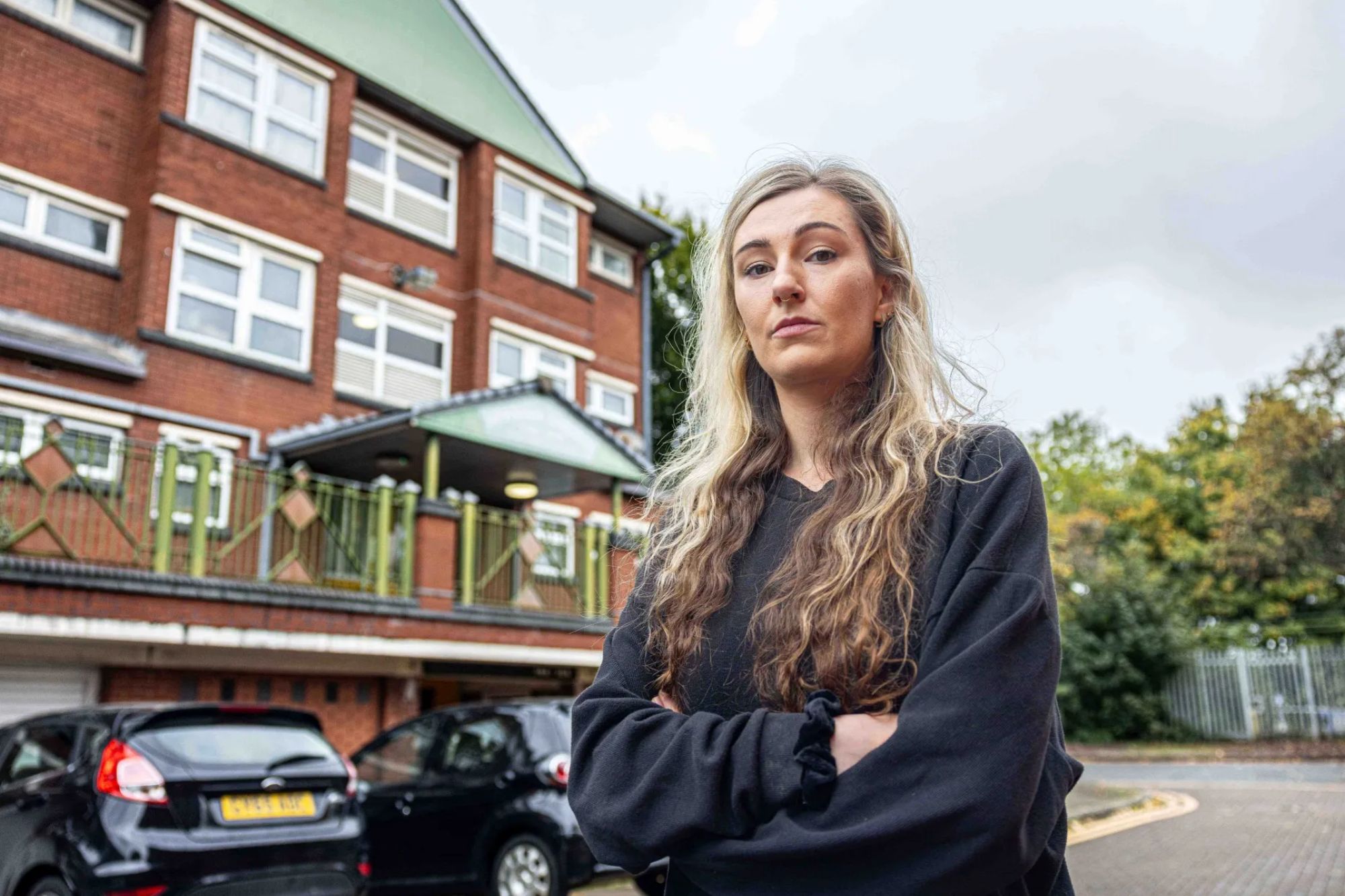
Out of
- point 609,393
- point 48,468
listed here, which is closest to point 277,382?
point 48,468

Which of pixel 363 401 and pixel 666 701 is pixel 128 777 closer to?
pixel 666 701

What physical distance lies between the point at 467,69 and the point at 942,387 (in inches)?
802

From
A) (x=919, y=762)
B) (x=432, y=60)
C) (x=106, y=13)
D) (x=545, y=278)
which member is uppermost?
(x=432, y=60)

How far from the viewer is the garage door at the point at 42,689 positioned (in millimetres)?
11430

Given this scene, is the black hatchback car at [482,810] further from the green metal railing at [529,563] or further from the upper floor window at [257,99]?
the upper floor window at [257,99]

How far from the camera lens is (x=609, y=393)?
75.6ft

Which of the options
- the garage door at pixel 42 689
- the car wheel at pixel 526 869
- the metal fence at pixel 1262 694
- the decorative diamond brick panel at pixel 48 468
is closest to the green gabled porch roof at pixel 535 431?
the decorative diamond brick panel at pixel 48 468

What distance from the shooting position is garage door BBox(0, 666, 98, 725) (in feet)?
37.5

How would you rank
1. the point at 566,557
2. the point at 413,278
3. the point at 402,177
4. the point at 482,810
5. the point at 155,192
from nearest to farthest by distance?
the point at 482,810 → the point at 155,192 → the point at 566,557 → the point at 413,278 → the point at 402,177

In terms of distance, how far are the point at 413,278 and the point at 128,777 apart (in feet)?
40.4

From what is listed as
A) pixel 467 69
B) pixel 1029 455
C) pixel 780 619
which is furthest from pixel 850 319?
pixel 467 69

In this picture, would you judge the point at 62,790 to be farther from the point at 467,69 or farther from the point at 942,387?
the point at 467,69

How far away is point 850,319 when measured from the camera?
1.68 meters

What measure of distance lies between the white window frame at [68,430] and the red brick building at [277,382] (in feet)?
0.17
